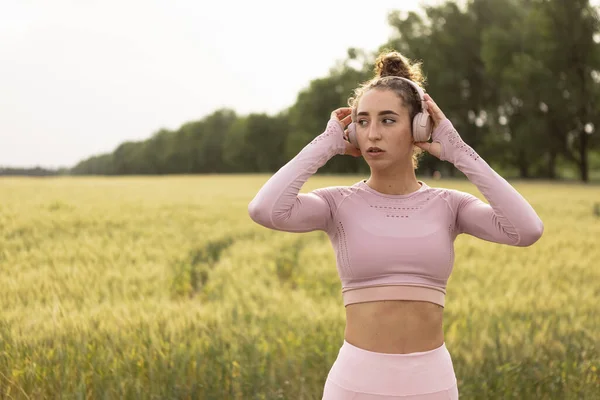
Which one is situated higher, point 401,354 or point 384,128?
point 384,128

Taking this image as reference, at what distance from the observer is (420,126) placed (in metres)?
2.10

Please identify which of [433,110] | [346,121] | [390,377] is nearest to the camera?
[390,377]

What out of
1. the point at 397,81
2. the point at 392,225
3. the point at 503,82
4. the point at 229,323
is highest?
the point at 503,82

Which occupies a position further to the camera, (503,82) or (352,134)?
(503,82)

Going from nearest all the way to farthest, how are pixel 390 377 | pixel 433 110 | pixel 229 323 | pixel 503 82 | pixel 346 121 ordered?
pixel 390 377 < pixel 433 110 < pixel 346 121 < pixel 229 323 < pixel 503 82

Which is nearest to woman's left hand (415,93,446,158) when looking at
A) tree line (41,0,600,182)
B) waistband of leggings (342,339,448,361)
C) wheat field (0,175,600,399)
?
waistband of leggings (342,339,448,361)

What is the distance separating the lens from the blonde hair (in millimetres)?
2152

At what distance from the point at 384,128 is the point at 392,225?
1.16ft

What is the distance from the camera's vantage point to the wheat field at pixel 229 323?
11.0 feet

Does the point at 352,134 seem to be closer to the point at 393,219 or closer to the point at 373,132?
the point at 373,132

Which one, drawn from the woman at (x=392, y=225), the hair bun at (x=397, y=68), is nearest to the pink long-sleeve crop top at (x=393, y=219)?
the woman at (x=392, y=225)

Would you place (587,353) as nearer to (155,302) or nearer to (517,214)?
(517,214)

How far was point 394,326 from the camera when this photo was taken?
205 cm

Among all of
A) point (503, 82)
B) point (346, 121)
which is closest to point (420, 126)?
point (346, 121)
